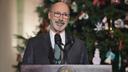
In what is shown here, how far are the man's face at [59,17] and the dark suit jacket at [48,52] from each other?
61 millimetres

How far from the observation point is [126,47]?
10.3ft

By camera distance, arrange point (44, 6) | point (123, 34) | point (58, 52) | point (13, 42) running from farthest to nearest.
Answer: point (13, 42), point (44, 6), point (123, 34), point (58, 52)

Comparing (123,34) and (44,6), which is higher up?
(44,6)

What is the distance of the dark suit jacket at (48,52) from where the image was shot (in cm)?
181

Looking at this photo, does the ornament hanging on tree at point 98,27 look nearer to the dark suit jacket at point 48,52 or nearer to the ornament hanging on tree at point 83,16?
the ornament hanging on tree at point 83,16

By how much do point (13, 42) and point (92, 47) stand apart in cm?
105

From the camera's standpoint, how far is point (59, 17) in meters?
1.84

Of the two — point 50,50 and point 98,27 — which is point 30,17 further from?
point 50,50

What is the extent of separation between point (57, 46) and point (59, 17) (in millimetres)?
148

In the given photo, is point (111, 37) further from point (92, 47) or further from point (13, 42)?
point (13, 42)

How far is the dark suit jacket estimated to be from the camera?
181cm

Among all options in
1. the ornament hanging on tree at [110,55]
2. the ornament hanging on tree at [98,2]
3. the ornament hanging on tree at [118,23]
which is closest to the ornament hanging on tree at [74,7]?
the ornament hanging on tree at [98,2]

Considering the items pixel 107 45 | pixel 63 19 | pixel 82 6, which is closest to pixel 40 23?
pixel 82 6

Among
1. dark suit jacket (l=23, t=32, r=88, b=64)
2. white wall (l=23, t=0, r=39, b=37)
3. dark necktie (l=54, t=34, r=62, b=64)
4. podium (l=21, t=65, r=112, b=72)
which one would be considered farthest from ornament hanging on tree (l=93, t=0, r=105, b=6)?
podium (l=21, t=65, r=112, b=72)
